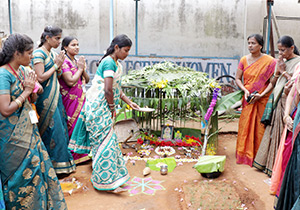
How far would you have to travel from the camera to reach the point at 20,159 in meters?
2.52

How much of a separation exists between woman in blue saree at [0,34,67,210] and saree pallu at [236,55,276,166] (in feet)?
10.5

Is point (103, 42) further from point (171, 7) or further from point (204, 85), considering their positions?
point (204, 85)

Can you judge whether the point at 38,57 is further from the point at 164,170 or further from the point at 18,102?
the point at 164,170

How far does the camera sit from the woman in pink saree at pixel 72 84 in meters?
4.36

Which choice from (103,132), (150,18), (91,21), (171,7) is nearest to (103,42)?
(91,21)

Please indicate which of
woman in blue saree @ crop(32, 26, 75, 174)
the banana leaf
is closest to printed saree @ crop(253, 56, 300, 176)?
the banana leaf

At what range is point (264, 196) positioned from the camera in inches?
145

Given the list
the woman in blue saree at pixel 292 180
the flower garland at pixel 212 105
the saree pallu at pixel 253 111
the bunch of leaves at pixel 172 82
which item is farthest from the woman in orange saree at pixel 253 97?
the woman in blue saree at pixel 292 180

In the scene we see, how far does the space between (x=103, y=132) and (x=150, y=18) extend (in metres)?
7.35

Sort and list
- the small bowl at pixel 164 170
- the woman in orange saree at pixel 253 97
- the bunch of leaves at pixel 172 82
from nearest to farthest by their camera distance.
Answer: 1. the small bowl at pixel 164 170
2. the woman in orange saree at pixel 253 97
3. the bunch of leaves at pixel 172 82

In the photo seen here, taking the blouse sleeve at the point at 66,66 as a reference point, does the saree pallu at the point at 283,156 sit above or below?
below

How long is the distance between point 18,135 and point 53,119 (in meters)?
1.49

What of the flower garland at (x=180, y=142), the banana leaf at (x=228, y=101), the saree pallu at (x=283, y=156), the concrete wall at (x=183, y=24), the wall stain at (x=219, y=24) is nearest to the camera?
the saree pallu at (x=283, y=156)

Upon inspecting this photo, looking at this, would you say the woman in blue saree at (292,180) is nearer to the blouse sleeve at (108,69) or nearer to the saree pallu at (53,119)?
the blouse sleeve at (108,69)
